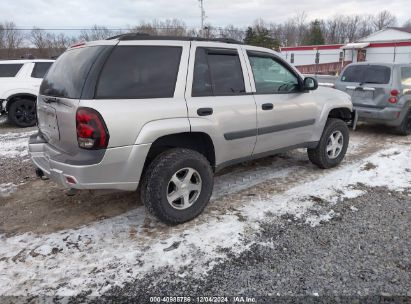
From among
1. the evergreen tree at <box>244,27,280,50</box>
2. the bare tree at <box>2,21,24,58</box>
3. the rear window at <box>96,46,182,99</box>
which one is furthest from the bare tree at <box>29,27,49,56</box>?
the rear window at <box>96,46,182,99</box>

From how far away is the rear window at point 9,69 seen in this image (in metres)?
9.45

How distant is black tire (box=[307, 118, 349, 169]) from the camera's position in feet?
16.7

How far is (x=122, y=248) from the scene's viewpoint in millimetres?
3207

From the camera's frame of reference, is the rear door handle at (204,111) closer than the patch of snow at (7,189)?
Yes

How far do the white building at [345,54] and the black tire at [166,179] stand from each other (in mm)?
33664

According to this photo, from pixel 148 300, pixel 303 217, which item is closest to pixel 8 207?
pixel 148 300

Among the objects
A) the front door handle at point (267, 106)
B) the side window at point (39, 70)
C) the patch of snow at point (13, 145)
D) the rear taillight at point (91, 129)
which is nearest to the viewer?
the rear taillight at point (91, 129)

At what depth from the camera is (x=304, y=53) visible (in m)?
41.8

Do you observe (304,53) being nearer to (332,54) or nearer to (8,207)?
(332,54)

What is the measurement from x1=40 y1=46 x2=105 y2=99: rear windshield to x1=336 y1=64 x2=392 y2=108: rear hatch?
247 inches

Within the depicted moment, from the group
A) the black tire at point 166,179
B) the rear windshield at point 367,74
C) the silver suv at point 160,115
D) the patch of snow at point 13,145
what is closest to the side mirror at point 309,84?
the silver suv at point 160,115

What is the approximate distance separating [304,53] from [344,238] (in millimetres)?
41865

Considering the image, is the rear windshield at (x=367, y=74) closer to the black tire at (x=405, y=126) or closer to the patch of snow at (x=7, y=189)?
the black tire at (x=405, y=126)

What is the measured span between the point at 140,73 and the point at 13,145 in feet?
17.1
